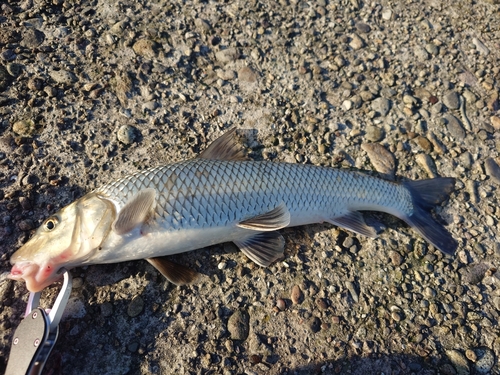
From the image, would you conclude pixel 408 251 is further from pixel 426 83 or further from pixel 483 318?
pixel 426 83

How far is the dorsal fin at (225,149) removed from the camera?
3.37m

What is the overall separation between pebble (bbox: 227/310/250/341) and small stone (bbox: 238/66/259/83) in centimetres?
263

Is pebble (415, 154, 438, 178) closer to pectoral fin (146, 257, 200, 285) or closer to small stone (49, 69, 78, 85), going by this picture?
pectoral fin (146, 257, 200, 285)

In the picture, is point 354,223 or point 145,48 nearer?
point 354,223

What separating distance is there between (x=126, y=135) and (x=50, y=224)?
3.81ft

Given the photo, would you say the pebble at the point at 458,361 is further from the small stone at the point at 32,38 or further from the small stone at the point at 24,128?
the small stone at the point at 32,38

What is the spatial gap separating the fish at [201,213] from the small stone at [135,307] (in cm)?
31

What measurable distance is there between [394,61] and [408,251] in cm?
256

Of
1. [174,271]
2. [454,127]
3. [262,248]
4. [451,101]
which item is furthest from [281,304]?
[451,101]

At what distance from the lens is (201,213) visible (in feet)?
9.36

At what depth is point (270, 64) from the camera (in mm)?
4207

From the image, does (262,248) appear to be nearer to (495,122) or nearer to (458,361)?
(458,361)

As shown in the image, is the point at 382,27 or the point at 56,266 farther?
the point at 382,27

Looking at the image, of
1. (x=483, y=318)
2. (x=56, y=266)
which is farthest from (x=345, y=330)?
(x=56, y=266)
